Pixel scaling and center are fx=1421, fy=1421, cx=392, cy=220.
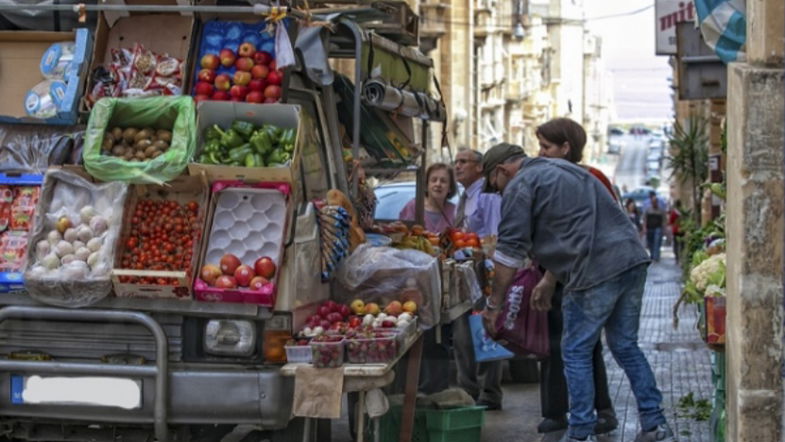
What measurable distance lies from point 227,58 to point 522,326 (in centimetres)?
243

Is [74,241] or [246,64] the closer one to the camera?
[74,241]

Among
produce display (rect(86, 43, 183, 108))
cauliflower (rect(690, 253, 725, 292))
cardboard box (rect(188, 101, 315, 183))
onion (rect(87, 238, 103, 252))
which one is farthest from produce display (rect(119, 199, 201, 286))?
cauliflower (rect(690, 253, 725, 292))

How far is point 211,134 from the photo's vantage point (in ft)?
23.0

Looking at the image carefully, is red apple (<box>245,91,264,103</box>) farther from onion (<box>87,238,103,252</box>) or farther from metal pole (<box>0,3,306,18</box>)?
onion (<box>87,238,103,252</box>)

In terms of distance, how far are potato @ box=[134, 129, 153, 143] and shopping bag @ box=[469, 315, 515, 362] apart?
3323 mm

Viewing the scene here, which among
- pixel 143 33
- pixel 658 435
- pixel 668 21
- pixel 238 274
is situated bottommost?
pixel 658 435

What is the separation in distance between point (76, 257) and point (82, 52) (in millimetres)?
1380

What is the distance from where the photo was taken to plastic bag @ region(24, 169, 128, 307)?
21.6ft

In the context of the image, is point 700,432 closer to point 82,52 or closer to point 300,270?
point 300,270

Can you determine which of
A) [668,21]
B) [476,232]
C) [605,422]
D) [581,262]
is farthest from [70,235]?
[668,21]

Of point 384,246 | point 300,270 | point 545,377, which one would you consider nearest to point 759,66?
point 300,270

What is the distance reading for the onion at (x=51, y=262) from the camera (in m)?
6.69

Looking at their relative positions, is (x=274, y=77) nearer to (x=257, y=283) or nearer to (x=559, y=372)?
(x=257, y=283)

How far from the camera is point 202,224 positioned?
6.73m
